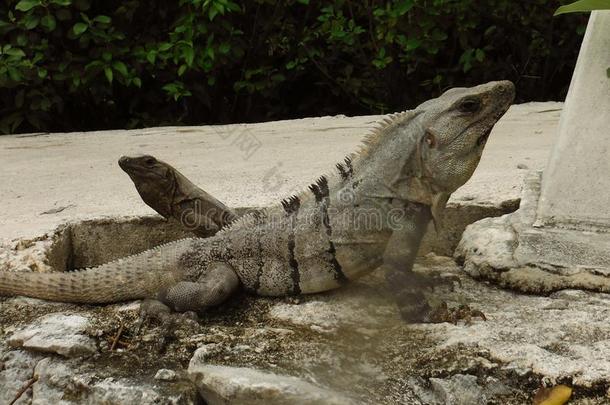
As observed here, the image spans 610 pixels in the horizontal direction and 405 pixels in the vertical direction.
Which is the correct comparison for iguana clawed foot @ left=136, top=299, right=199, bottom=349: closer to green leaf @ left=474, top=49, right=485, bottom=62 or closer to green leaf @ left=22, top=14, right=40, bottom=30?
green leaf @ left=22, top=14, right=40, bottom=30

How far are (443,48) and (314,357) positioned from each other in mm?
6363

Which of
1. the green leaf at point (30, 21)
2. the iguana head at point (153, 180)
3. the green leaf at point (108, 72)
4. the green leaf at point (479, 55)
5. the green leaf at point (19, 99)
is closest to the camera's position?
the iguana head at point (153, 180)

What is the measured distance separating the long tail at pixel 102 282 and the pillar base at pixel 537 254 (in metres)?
1.20

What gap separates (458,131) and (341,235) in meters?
0.58

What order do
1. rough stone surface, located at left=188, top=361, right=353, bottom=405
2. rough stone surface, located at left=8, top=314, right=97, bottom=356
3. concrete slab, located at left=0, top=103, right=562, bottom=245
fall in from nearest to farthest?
1. rough stone surface, located at left=188, top=361, right=353, bottom=405
2. rough stone surface, located at left=8, top=314, right=97, bottom=356
3. concrete slab, located at left=0, top=103, right=562, bottom=245

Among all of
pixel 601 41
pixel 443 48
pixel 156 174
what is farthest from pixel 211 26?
pixel 601 41

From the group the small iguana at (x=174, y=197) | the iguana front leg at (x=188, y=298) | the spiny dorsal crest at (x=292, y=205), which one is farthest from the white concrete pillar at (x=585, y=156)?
the small iguana at (x=174, y=197)

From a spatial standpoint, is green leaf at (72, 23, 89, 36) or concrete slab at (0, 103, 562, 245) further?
green leaf at (72, 23, 89, 36)

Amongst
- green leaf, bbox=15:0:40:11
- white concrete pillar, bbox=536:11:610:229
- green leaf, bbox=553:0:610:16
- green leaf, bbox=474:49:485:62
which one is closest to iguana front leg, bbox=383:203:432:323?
white concrete pillar, bbox=536:11:610:229

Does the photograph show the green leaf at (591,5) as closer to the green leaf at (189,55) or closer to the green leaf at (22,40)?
the green leaf at (189,55)

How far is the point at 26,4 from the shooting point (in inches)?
270

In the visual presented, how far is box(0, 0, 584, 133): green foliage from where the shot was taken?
7266 millimetres

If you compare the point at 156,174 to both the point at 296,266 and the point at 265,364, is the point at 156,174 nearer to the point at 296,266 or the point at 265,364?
the point at 296,266

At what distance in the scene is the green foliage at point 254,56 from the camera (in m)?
7.27
